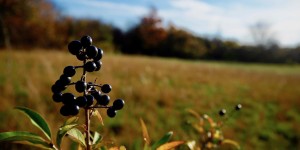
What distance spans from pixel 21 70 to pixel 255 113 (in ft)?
15.6

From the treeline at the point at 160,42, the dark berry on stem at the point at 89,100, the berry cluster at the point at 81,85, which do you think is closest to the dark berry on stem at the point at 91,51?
A: the berry cluster at the point at 81,85

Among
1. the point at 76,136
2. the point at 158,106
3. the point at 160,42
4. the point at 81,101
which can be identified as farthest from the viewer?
the point at 160,42

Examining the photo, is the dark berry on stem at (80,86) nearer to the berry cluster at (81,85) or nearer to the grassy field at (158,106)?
the berry cluster at (81,85)

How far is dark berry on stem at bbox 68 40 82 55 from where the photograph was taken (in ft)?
2.80

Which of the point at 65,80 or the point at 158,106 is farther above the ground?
the point at 65,80

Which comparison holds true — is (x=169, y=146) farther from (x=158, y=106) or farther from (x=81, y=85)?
(x=158, y=106)

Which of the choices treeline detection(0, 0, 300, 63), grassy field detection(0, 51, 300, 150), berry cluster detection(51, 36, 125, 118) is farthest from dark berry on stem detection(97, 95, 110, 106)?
treeline detection(0, 0, 300, 63)

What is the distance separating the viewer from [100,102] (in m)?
0.92

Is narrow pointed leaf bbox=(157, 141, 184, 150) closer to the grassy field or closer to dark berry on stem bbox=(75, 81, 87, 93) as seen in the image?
dark berry on stem bbox=(75, 81, 87, 93)

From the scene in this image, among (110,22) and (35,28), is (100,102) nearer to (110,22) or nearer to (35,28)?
(35,28)

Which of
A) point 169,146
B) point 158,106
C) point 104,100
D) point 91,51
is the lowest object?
point 158,106

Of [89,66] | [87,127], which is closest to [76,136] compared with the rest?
[87,127]

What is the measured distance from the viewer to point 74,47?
2.81 ft

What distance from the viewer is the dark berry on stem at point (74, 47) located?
85cm
